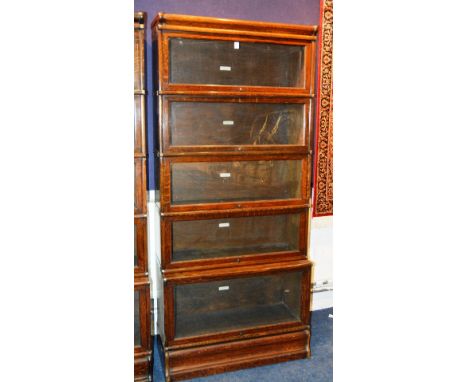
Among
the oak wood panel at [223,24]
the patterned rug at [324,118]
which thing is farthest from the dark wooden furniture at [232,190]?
the patterned rug at [324,118]

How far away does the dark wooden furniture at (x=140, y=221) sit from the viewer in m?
1.73

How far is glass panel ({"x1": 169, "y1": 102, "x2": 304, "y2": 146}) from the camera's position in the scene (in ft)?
6.53

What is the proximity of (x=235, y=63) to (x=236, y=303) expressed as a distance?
124 centimetres

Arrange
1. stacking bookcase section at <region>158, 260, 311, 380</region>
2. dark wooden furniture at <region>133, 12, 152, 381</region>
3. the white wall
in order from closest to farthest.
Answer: dark wooden furniture at <region>133, 12, 152, 381</region> < stacking bookcase section at <region>158, 260, 311, 380</region> < the white wall

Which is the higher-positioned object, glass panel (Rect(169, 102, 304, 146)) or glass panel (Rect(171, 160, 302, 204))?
glass panel (Rect(169, 102, 304, 146))

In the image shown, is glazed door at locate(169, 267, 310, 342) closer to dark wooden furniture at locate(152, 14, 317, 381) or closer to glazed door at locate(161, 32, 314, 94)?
dark wooden furniture at locate(152, 14, 317, 381)

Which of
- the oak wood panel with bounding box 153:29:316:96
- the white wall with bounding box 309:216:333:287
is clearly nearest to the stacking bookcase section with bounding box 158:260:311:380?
the white wall with bounding box 309:216:333:287

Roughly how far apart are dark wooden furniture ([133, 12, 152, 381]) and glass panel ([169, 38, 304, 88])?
21cm

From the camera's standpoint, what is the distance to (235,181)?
2096 mm

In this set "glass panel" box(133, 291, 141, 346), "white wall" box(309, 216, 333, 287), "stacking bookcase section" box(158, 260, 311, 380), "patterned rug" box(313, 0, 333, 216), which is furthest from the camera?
"white wall" box(309, 216, 333, 287)

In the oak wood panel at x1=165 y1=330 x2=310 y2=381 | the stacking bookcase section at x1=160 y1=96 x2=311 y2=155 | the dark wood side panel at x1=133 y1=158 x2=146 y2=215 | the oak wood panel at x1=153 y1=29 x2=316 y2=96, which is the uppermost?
the oak wood panel at x1=153 y1=29 x2=316 y2=96

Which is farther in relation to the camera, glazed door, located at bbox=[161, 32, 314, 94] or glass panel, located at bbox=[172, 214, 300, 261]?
glass panel, located at bbox=[172, 214, 300, 261]

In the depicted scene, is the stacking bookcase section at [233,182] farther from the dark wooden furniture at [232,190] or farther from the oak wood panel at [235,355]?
the oak wood panel at [235,355]
